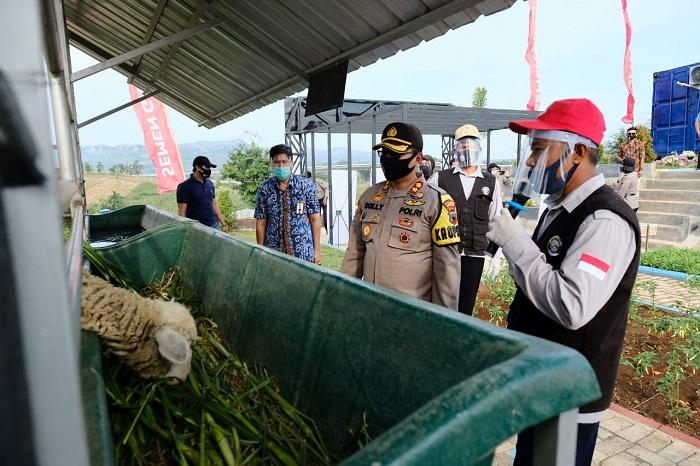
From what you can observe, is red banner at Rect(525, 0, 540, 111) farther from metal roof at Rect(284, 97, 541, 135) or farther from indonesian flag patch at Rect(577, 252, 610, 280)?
indonesian flag patch at Rect(577, 252, 610, 280)

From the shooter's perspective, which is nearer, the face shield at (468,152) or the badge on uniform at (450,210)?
the badge on uniform at (450,210)

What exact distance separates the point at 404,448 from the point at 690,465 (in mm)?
2919

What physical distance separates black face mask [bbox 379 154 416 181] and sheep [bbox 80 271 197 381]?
5.38 feet

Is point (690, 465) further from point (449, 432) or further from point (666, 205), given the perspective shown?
point (666, 205)

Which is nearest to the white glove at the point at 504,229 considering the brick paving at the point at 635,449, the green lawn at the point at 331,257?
the brick paving at the point at 635,449

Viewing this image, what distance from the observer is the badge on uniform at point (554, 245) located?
1.85 meters

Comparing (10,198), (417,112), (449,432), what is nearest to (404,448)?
(449,432)

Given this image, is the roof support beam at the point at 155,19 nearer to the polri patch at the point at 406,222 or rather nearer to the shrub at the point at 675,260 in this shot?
the polri patch at the point at 406,222

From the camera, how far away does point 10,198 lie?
1.76 ft

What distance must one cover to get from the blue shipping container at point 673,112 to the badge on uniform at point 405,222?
15549mm

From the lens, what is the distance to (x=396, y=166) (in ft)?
9.23

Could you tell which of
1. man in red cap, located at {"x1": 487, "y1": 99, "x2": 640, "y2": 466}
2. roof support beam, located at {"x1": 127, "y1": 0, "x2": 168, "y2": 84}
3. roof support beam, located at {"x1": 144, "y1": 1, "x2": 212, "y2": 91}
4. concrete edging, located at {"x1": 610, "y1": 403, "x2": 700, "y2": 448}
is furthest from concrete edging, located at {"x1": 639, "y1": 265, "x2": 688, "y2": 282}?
roof support beam, located at {"x1": 127, "y1": 0, "x2": 168, "y2": 84}

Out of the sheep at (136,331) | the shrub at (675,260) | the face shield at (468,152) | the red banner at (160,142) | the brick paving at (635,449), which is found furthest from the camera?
the red banner at (160,142)

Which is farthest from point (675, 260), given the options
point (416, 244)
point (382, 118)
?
point (416, 244)
